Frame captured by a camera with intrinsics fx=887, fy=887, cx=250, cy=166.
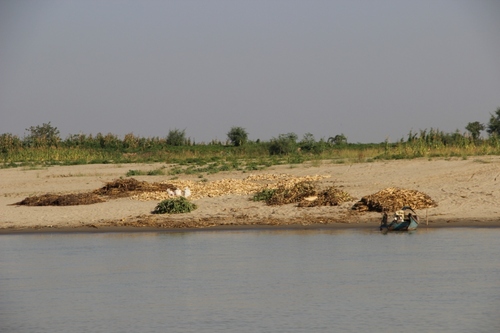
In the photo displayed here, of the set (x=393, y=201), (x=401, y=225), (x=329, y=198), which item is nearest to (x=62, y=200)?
(x=329, y=198)

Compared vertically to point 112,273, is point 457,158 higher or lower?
higher

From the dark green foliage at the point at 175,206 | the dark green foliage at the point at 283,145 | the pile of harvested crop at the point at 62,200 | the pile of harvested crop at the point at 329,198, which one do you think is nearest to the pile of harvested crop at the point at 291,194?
the pile of harvested crop at the point at 329,198

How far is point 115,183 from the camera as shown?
27.0 m

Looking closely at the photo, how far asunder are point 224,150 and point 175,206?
74.1 feet

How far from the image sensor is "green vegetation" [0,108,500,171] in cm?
3262

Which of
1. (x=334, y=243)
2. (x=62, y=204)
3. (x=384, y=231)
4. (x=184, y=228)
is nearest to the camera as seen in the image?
(x=334, y=243)

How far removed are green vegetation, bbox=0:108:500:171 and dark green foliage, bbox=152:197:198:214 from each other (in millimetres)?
6660

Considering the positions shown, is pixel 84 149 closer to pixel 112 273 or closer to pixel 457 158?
pixel 457 158

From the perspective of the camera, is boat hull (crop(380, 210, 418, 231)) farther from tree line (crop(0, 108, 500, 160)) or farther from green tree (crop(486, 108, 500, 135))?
green tree (crop(486, 108, 500, 135))

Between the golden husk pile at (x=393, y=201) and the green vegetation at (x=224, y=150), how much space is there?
7021mm

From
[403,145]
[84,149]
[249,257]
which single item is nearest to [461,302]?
[249,257]

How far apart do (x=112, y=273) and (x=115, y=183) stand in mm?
10884

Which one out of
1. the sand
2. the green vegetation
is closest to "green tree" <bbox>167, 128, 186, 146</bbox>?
the green vegetation

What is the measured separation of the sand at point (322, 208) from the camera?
73.4 feet
